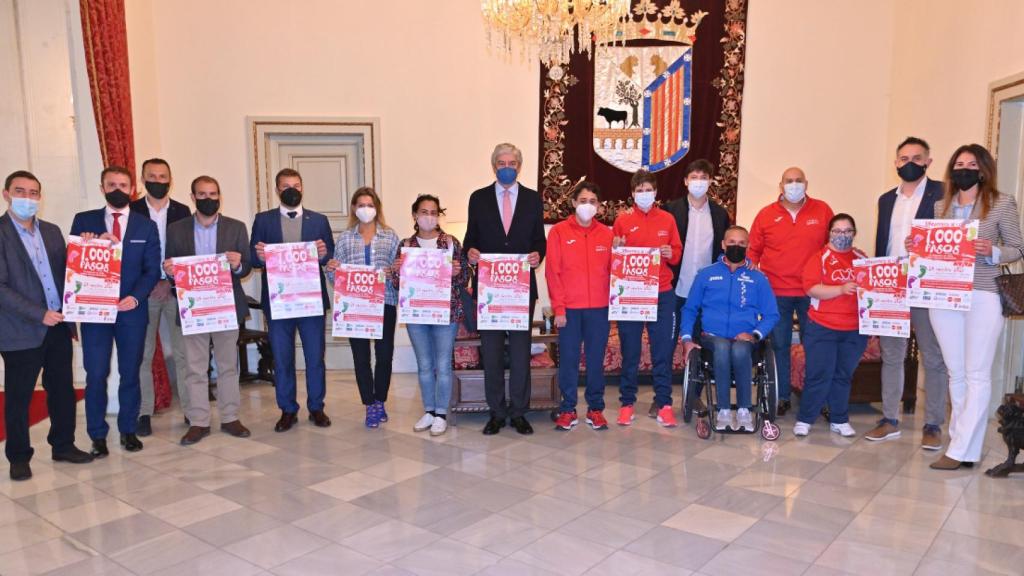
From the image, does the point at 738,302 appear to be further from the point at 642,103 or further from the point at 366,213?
the point at 642,103

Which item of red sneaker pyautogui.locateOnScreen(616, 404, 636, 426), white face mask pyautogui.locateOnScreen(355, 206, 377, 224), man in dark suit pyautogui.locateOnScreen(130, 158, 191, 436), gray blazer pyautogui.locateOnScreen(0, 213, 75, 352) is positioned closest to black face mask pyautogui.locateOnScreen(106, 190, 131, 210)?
man in dark suit pyautogui.locateOnScreen(130, 158, 191, 436)

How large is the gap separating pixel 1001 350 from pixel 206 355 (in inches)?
208

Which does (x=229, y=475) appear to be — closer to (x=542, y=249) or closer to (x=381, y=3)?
(x=542, y=249)

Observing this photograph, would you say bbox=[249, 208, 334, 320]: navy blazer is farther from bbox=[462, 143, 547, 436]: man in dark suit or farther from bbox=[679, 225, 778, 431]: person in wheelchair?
bbox=[679, 225, 778, 431]: person in wheelchair

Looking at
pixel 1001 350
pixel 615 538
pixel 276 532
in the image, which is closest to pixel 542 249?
pixel 615 538

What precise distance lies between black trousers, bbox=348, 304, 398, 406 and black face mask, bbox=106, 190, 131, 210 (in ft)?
4.97

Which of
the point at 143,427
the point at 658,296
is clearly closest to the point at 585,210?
the point at 658,296

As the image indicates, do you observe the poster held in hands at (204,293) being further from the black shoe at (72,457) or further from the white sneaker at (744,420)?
the white sneaker at (744,420)

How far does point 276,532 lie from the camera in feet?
9.60

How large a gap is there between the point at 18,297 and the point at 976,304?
15.7ft

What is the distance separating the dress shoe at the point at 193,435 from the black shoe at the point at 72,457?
0.50m

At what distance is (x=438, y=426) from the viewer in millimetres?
4305

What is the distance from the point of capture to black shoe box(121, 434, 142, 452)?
4.00m

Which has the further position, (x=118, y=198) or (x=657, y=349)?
(x=657, y=349)
